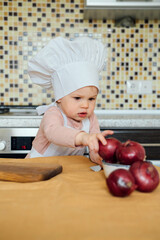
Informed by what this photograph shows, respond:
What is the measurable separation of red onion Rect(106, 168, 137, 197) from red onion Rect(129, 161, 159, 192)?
2 centimetres

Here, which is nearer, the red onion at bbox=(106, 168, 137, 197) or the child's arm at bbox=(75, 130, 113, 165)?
the red onion at bbox=(106, 168, 137, 197)

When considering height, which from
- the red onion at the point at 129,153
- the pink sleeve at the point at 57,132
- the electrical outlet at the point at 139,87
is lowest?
the electrical outlet at the point at 139,87

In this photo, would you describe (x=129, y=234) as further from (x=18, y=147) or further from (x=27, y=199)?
(x=18, y=147)

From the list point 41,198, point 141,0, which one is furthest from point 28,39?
point 41,198

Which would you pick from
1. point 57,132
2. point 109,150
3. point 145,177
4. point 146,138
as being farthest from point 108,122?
point 145,177

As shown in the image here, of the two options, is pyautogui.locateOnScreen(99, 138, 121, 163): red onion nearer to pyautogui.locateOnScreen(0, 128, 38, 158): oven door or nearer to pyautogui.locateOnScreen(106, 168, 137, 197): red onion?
pyautogui.locateOnScreen(106, 168, 137, 197): red onion

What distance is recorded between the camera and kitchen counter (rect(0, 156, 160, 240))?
0.32m

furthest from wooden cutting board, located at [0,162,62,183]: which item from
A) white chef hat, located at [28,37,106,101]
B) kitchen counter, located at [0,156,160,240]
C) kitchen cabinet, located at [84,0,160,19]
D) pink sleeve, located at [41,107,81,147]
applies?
kitchen cabinet, located at [84,0,160,19]

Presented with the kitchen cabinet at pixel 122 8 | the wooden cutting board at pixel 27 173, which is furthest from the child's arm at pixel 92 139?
the kitchen cabinet at pixel 122 8

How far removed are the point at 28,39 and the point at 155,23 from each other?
971mm

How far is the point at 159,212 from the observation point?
39cm

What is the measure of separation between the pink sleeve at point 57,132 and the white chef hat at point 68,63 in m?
0.12

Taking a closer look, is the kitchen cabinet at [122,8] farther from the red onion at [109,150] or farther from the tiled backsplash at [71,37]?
the red onion at [109,150]

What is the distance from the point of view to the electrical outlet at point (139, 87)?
2.01 m
